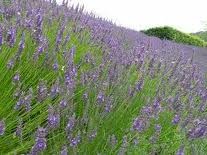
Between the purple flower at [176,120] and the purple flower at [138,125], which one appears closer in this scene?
the purple flower at [138,125]

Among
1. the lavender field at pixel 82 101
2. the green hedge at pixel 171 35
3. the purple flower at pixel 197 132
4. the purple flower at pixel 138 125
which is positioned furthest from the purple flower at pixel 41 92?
the green hedge at pixel 171 35

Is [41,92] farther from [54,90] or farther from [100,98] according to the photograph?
[100,98]

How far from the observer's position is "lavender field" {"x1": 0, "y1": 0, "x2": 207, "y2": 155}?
2102 mm

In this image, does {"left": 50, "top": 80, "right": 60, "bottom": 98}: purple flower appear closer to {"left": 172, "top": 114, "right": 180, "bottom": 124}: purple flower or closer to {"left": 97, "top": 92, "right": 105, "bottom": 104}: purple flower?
{"left": 97, "top": 92, "right": 105, "bottom": 104}: purple flower

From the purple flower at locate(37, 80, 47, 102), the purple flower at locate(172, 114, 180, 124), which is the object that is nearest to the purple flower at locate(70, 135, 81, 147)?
the purple flower at locate(37, 80, 47, 102)

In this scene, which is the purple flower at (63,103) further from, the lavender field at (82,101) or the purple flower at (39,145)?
the purple flower at (39,145)

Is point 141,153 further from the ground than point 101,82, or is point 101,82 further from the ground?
point 101,82

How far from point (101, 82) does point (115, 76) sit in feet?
0.75

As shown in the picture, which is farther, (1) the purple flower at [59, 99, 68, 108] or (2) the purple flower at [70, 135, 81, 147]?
(1) the purple flower at [59, 99, 68, 108]

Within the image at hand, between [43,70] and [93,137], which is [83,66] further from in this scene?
[93,137]


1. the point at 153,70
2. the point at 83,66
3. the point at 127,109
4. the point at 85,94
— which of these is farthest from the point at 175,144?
the point at 153,70

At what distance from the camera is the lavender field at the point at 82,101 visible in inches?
82.7

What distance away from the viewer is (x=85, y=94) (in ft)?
8.27

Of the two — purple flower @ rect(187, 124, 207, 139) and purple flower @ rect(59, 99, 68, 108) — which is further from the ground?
purple flower @ rect(59, 99, 68, 108)
